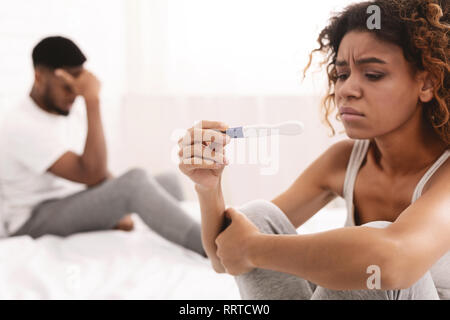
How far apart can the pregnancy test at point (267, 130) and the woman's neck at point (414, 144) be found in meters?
0.20

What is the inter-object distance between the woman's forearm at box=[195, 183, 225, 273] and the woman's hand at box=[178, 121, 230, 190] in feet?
0.19

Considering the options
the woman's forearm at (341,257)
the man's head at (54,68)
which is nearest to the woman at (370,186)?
the woman's forearm at (341,257)

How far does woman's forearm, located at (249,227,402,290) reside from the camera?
0.47 metres

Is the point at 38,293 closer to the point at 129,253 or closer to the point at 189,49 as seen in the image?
the point at 129,253

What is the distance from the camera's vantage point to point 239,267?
61 centimetres

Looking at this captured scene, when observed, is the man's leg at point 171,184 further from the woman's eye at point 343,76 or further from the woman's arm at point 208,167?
the woman's eye at point 343,76

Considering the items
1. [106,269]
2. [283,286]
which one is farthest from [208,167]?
[106,269]

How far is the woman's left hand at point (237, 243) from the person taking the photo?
0.60m

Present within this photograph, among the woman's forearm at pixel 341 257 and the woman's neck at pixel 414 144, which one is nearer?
the woman's forearm at pixel 341 257

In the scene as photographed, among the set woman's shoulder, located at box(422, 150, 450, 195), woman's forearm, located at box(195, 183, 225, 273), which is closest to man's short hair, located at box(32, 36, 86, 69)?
woman's forearm, located at box(195, 183, 225, 273)

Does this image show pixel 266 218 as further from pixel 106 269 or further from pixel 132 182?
pixel 132 182

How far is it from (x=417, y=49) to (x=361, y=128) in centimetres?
12

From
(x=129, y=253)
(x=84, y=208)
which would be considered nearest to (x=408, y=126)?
(x=129, y=253)

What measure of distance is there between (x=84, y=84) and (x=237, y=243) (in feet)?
Answer: 2.59
